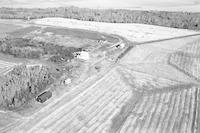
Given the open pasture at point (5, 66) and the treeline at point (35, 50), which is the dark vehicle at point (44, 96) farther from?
the treeline at point (35, 50)

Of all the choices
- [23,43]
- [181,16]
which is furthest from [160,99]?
[181,16]

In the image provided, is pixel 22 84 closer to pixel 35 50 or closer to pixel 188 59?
pixel 35 50

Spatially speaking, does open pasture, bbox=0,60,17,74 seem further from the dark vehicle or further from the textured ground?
the textured ground

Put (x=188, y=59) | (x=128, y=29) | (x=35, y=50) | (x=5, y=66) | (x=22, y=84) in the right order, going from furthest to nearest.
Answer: (x=128, y=29), (x=35, y=50), (x=188, y=59), (x=5, y=66), (x=22, y=84)

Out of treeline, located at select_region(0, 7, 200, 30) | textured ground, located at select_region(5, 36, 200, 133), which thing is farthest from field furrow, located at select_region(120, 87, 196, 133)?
treeline, located at select_region(0, 7, 200, 30)

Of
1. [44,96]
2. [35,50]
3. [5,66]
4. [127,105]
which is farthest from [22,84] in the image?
[35,50]

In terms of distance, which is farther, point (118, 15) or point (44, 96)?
point (118, 15)

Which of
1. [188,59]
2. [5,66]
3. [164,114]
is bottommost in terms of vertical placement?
[164,114]

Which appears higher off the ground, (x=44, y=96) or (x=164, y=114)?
(x=44, y=96)
